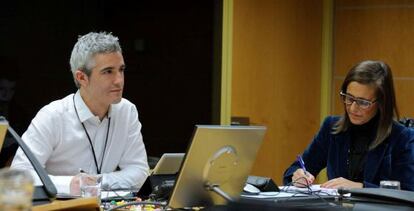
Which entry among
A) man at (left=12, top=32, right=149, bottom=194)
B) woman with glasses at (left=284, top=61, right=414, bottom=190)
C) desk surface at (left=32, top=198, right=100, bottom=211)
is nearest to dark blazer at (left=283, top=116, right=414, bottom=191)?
woman with glasses at (left=284, top=61, right=414, bottom=190)

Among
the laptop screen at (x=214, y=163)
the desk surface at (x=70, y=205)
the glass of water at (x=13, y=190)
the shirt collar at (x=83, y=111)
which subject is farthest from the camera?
the shirt collar at (x=83, y=111)

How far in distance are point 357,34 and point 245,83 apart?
103 centimetres

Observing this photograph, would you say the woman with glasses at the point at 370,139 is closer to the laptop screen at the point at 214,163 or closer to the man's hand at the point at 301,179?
the man's hand at the point at 301,179

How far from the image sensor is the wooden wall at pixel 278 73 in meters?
4.90

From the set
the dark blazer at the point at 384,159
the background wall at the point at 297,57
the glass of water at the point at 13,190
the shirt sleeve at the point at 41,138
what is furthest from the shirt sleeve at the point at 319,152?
the glass of water at the point at 13,190

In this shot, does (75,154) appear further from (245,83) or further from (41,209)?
(245,83)

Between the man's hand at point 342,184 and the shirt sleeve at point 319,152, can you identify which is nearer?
the man's hand at point 342,184

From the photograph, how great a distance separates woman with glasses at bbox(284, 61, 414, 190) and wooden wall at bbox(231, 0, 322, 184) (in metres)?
1.55

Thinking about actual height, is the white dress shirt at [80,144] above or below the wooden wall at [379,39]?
below

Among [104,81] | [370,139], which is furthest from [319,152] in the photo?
[104,81]

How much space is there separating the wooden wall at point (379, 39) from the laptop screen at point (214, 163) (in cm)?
296

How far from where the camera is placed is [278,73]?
5172 millimetres

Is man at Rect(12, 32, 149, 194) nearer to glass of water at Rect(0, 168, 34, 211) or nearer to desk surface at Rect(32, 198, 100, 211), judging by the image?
desk surface at Rect(32, 198, 100, 211)

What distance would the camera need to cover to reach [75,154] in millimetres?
3109
